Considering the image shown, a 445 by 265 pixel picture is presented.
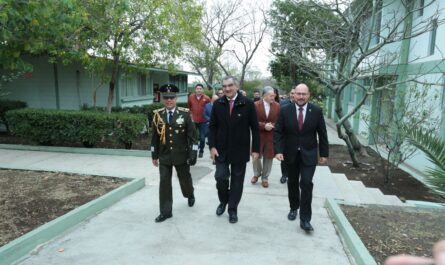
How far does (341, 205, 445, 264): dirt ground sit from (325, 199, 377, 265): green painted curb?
0.13 metres

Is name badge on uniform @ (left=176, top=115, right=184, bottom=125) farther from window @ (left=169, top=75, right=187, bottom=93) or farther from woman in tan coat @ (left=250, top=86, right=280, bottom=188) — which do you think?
window @ (left=169, top=75, right=187, bottom=93)

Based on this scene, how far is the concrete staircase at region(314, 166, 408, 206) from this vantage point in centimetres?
592

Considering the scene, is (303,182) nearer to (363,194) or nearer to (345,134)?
(363,194)

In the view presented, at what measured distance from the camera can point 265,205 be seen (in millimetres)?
5242

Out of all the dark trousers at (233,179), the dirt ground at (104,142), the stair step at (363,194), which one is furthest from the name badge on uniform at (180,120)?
the dirt ground at (104,142)

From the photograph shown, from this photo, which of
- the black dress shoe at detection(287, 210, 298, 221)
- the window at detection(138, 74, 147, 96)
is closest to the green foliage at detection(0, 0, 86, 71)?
the black dress shoe at detection(287, 210, 298, 221)

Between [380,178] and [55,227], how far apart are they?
24.4ft

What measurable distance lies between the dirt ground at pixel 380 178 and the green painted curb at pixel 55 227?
547 centimetres

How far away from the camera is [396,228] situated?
168 inches

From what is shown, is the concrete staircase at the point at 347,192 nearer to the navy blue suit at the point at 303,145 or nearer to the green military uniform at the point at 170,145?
the navy blue suit at the point at 303,145

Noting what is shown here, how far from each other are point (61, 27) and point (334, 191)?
5092 mm

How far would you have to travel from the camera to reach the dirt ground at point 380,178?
24.8 ft

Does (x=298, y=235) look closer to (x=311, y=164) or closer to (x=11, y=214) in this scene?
(x=311, y=164)

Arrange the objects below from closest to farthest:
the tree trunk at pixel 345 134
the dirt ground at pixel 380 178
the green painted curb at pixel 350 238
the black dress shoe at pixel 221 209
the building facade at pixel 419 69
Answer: the green painted curb at pixel 350 238 < the black dress shoe at pixel 221 209 < the dirt ground at pixel 380 178 < the building facade at pixel 419 69 < the tree trunk at pixel 345 134
